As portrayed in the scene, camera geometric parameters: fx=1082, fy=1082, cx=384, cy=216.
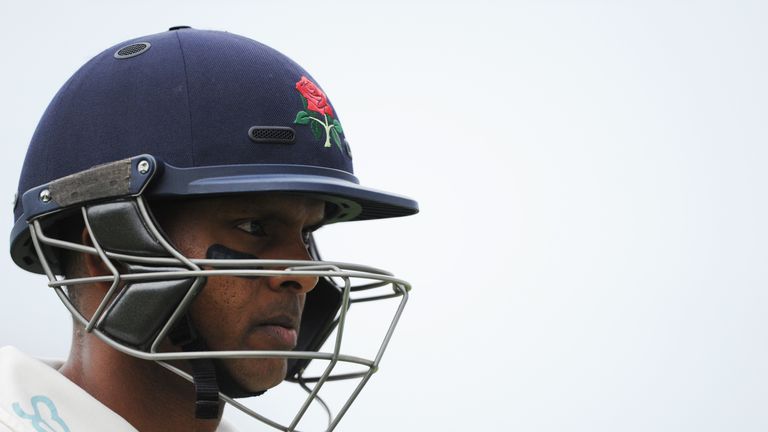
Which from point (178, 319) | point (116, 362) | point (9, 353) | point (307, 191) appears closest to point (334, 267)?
point (307, 191)

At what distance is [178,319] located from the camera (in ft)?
8.46

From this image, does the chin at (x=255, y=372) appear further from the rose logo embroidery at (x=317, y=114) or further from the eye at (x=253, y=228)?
the rose logo embroidery at (x=317, y=114)

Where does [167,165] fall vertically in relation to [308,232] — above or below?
above

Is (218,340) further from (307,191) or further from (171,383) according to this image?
(307,191)

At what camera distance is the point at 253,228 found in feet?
8.96

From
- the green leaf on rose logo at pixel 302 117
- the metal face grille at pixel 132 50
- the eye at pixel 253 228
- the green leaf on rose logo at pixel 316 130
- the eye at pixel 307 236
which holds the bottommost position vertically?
the eye at pixel 307 236

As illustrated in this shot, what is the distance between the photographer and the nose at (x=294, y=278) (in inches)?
106

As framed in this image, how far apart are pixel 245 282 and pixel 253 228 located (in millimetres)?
146

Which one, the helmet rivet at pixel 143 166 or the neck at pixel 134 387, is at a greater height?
the helmet rivet at pixel 143 166

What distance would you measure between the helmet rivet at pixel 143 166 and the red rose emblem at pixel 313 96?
1.65 ft

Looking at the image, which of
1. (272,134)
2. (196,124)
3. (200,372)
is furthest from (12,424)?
(272,134)

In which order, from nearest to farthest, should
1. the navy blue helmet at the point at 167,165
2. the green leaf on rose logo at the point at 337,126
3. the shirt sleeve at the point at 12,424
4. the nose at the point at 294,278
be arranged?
the shirt sleeve at the point at 12,424, the navy blue helmet at the point at 167,165, the nose at the point at 294,278, the green leaf on rose logo at the point at 337,126

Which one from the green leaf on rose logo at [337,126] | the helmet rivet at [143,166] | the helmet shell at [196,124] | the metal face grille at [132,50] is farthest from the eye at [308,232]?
the metal face grille at [132,50]

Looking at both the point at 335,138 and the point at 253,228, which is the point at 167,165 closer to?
the point at 253,228
